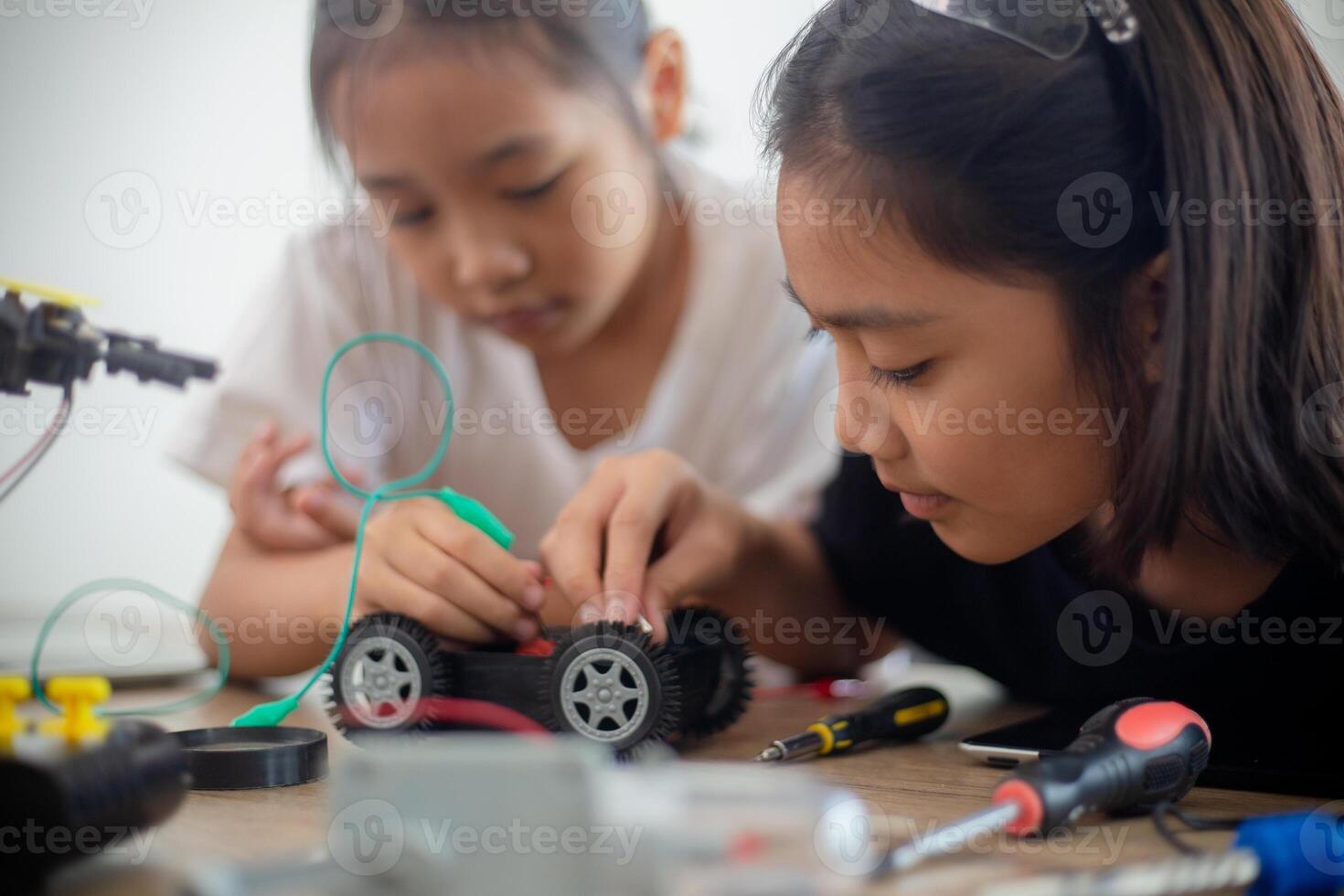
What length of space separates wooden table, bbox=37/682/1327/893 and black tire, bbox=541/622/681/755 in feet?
0.21

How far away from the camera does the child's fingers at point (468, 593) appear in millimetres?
656

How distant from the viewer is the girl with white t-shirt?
0.89 m

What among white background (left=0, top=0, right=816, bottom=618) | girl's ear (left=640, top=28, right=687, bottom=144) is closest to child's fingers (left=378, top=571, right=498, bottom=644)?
girl's ear (left=640, top=28, right=687, bottom=144)

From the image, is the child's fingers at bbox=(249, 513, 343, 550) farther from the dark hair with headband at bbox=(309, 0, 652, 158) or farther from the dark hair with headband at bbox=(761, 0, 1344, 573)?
the dark hair with headband at bbox=(761, 0, 1344, 573)

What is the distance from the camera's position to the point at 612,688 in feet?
1.87

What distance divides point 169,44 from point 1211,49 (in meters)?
1.40

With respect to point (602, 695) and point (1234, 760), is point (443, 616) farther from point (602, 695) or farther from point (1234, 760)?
point (1234, 760)

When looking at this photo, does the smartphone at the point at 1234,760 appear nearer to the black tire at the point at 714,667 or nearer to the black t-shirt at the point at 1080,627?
the black t-shirt at the point at 1080,627

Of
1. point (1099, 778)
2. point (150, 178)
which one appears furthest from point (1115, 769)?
point (150, 178)

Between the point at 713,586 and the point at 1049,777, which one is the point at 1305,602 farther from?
the point at 713,586

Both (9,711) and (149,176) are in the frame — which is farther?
(149,176)

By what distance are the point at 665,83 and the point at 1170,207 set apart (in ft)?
2.16

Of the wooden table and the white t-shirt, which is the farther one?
the white t-shirt

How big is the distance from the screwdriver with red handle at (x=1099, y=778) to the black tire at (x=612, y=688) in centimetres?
16
